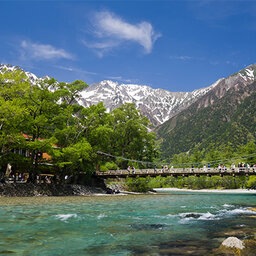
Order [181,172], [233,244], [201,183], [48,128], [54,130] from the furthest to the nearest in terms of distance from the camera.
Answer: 1. [201,183]
2. [181,172]
3. [54,130]
4. [48,128]
5. [233,244]

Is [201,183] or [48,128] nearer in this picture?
[48,128]

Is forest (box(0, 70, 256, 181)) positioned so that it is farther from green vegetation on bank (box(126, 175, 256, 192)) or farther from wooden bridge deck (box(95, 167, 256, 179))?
green vegetation on bank (box(126, 175, 256, 192))

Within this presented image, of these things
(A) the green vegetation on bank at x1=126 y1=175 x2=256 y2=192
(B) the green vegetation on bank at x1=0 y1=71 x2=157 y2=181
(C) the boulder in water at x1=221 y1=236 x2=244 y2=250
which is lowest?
(A) the green vegetation on bank at x1=126 y1=175 x2=256 y2=192

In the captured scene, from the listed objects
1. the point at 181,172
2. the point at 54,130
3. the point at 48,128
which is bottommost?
the point at 181,172

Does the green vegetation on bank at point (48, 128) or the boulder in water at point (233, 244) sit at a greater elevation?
the green vegetation on bank at point (48, 128)

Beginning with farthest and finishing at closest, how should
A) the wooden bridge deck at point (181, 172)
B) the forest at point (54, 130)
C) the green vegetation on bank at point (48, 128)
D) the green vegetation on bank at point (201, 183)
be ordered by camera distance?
the green vegetation on bank at point (201, 183) < the wooden bridge deck at point (181, 172) < the forest at point (54, 130) < the green vegetation on bank at point (48, 128)

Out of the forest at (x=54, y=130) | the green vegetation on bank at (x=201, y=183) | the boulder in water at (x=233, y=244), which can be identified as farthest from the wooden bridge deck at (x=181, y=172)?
the boulder in water at (x=233, y=244)

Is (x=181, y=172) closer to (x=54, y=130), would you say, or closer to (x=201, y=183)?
(x=54, y=130)

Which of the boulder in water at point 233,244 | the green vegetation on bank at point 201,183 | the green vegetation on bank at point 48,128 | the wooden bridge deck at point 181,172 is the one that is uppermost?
the green vegetation on bank at point 48,128

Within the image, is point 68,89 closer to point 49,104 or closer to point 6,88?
point 49,104

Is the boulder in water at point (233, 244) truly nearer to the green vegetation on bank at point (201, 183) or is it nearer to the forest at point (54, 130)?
the forest at point (54, 130)

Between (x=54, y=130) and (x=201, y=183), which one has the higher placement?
(x=54, y=130)

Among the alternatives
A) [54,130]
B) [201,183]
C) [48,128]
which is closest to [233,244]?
[48,128]

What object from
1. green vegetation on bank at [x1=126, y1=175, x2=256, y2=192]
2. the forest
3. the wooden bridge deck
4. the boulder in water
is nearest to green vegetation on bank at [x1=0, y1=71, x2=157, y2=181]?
the forest
